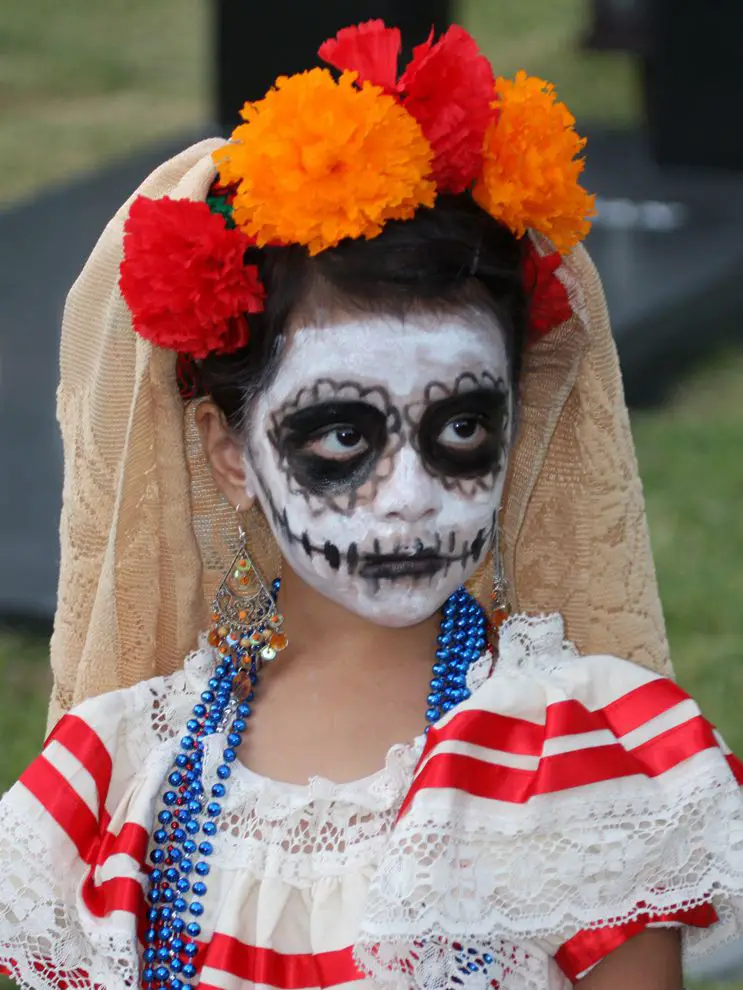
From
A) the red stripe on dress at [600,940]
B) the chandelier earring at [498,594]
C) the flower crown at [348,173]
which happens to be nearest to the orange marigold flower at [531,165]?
the flower crown at [348,173]

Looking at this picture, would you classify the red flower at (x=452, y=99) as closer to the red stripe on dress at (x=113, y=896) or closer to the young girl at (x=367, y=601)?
the young girl at (x=367, y=601)

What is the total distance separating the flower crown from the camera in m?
2.04

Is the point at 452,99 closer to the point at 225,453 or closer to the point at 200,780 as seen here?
the point at 225,453

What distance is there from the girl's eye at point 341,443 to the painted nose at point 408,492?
0.17ft

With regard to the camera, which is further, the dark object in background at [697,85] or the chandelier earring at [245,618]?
the dark object in background at [697,85]

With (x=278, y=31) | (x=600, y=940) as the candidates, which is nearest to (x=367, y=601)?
(x=600, y=940)

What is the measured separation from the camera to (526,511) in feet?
8.05

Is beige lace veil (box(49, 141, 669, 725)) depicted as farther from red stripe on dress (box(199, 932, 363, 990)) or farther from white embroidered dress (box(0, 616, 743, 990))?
red stripe on dress (box(199, 932, 363, 990))

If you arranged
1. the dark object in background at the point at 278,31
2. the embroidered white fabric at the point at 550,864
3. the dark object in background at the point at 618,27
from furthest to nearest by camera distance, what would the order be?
1. the dark object in background at the point at 618,27
2. the dark object in background at the point at 278,31
3. the embroidered white fabric at the point at 550,864

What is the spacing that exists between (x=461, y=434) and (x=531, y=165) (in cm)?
34

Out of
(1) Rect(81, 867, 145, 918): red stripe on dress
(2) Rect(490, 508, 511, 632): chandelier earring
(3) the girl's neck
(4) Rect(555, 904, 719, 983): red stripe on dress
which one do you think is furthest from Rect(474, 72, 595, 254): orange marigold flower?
(1) Rect(81, 867, 145, 918): red stripe on dress

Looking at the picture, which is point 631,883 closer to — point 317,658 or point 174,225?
point 317,658

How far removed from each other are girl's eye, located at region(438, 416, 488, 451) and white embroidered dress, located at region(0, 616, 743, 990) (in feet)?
0.96

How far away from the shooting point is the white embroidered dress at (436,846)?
2043 millimetres
